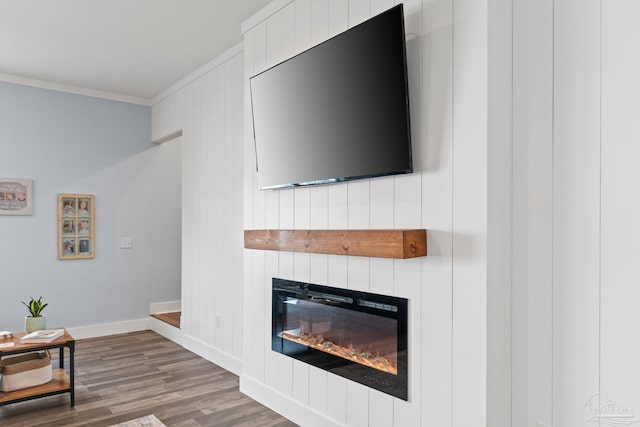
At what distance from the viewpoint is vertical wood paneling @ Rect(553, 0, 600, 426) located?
5.42ft

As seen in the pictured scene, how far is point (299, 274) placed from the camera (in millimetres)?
2799

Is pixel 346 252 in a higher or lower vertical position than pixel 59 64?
lower

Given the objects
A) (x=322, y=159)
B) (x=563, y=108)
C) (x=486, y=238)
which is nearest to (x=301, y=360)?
(x=322, y=159)

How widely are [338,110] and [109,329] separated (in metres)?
4.09

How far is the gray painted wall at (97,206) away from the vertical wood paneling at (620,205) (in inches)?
193

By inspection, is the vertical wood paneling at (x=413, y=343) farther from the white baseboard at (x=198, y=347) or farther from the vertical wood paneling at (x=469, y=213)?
the white baseboard at (x=198, y=347)

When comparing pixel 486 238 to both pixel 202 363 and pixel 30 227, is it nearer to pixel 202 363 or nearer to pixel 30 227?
pixel 202 363

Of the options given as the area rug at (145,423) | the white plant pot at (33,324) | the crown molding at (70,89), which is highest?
the crown molding at (70,89)

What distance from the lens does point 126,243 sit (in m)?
5.29

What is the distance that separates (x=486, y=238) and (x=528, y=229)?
0.19 m

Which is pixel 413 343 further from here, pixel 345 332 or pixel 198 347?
pixel 198 347

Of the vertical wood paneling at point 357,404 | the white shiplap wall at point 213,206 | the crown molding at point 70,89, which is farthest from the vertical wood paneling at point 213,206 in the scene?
the vertical wood paneling at point 357,404

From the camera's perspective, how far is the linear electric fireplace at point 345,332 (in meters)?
2.17

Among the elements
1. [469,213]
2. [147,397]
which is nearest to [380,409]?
[469,213]
